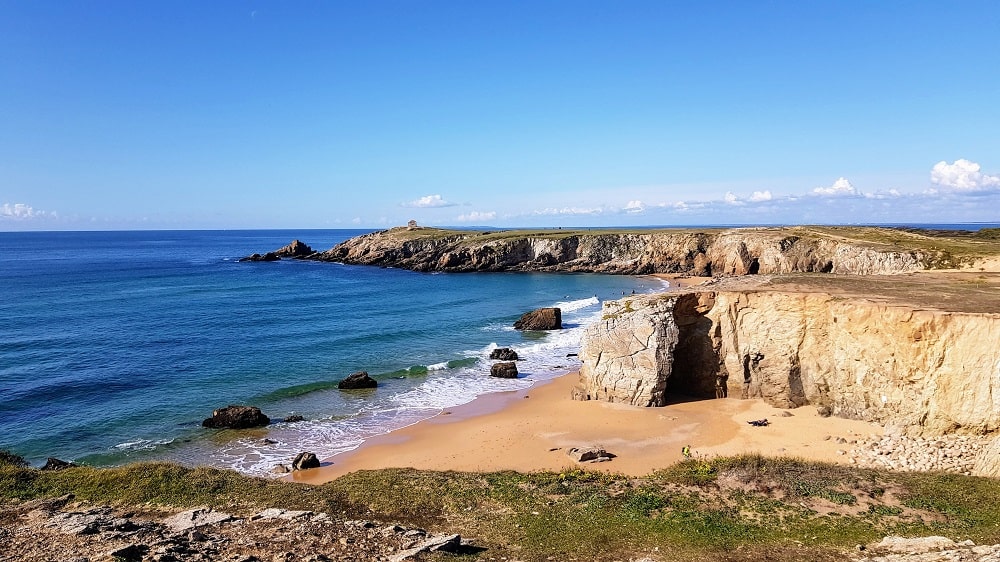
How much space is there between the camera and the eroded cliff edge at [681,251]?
57928 mm

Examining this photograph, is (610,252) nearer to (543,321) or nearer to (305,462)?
(543,321)

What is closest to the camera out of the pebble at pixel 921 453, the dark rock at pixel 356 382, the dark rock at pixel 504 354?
the pebble at pixel 921 453

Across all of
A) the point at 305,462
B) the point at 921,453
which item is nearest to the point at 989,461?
the point at 921,453

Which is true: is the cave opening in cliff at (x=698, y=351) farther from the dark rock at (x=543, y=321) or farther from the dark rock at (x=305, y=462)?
the dark rock at (x=543, y=321)

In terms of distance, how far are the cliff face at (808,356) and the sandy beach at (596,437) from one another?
1.14 m

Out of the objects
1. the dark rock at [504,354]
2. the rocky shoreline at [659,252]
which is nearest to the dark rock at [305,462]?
the dark rock at [504,354]

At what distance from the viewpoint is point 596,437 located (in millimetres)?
26703

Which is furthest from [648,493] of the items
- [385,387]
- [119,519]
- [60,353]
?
[60,353]

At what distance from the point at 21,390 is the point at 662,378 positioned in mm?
39944

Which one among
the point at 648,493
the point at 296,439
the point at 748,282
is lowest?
the point at 296,439

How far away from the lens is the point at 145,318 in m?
55.6

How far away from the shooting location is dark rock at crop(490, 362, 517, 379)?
3890 cm

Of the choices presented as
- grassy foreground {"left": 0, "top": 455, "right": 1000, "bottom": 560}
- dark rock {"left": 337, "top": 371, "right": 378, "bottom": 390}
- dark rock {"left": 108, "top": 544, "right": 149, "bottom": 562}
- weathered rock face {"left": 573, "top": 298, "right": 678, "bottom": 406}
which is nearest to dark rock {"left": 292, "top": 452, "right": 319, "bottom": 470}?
grassy foreground {"left": 0, "top": 455, "right": 1000, "bottom": 560}

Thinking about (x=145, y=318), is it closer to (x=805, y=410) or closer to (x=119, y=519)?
(x=119, y=519)
